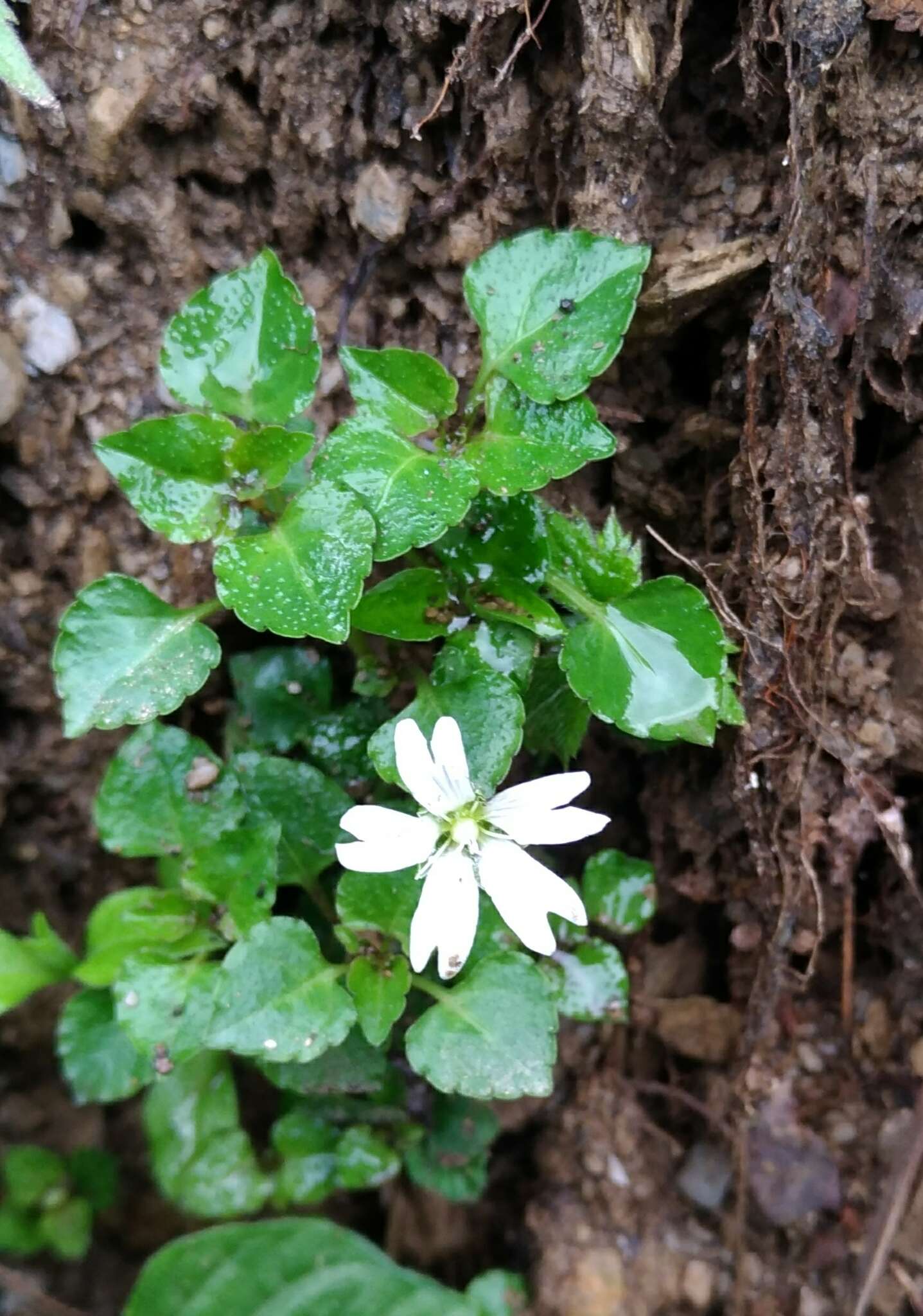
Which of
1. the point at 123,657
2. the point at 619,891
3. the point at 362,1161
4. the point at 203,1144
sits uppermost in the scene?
the point at 123,657

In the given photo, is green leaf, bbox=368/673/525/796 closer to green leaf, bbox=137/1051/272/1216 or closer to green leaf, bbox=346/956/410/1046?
green leaf, bbox=346/956/410/1046

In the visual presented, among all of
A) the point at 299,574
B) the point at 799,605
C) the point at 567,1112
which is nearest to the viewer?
the point at 299,574

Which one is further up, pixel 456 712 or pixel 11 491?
pixel 456 712

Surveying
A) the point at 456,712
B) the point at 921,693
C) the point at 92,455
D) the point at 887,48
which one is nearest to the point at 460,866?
the point at 456,712

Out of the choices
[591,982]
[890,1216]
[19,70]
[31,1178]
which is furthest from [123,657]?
[890,1216]

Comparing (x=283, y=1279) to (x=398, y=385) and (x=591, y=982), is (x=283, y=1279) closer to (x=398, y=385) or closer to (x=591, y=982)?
(x=591, y=982)

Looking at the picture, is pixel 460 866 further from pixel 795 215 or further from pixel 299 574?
pixel 795 215

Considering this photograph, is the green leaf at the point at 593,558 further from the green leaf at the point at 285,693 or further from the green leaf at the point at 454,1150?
the green leaf at the point at 454,1150
